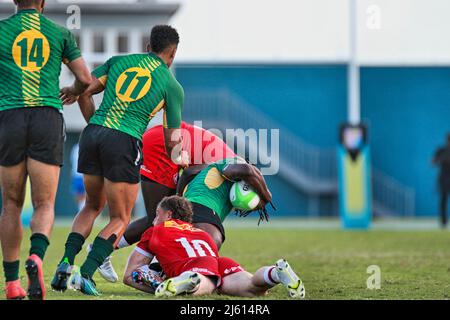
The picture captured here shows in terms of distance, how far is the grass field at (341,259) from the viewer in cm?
842

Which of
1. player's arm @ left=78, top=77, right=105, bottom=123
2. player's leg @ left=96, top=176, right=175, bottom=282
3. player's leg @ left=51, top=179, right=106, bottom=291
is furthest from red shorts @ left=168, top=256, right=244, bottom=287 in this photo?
player's leg @ left=96, top=176, right=175, bottom=282

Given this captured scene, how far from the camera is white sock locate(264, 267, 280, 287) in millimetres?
7500

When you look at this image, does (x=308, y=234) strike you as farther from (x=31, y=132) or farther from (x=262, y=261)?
(x=31, y=132)

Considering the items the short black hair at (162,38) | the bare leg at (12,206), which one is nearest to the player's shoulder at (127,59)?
the short black hair at (162,38)

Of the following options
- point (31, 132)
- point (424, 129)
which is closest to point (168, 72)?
point (31, 132)

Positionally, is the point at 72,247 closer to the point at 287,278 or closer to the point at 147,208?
the point at 287,278

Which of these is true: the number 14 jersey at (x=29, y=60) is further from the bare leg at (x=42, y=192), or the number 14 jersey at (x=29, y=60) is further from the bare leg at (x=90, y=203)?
the bare leg at (x=90, y=203)

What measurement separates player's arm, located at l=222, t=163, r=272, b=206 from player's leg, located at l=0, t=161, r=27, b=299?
1.96m

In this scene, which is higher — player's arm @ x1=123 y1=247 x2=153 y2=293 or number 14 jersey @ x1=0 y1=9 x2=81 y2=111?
number 14 jersey @ x1=0 y1=9 x2=81 y2=111

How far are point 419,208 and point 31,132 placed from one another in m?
27.5

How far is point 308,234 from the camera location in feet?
64.5

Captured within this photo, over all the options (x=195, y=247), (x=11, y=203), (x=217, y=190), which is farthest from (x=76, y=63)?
(x=217, y=190)

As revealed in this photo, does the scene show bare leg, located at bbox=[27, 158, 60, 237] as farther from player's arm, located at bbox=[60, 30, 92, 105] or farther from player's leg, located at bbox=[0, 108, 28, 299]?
player's arm, located at bbox=[60, 30, 92, 105]

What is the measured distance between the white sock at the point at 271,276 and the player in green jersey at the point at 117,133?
132 centimetres
